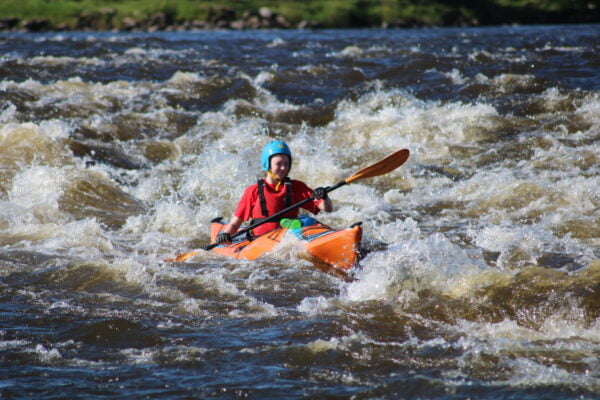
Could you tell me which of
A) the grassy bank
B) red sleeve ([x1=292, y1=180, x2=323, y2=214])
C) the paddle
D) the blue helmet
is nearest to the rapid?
the paddle

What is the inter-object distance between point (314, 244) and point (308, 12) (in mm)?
40815

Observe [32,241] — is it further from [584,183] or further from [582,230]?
[584,183]

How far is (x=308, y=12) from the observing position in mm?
45938

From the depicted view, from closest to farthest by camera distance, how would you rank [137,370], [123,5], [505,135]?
[137,370] → [505,135] → [123,5]

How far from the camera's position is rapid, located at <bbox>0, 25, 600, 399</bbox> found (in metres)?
4.62

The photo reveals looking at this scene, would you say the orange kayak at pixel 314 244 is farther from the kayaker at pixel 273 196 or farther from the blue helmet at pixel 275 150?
the blue helmet at pixel 275 150

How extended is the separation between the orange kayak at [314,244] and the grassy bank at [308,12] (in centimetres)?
3510

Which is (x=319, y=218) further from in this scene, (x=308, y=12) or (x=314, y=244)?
(x=308, y=12)

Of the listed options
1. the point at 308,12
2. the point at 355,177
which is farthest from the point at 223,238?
the point at 308,12

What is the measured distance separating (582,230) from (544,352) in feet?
12.4

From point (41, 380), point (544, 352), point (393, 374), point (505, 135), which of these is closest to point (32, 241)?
point (41, 380)

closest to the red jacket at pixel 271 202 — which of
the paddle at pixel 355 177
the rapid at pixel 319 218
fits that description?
the paddle at pixel 355 177

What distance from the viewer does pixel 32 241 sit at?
8148mm

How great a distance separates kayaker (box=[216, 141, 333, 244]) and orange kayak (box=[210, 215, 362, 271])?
181 millimetres
